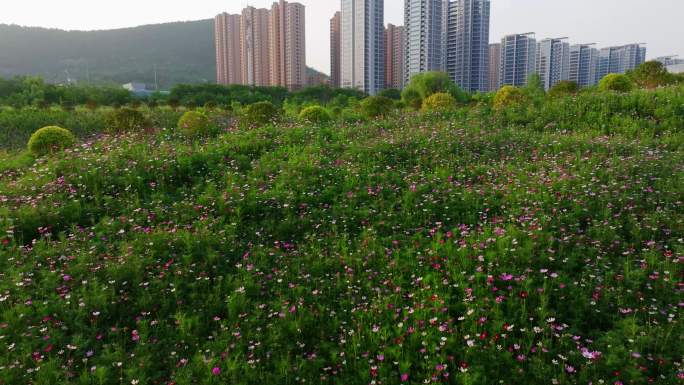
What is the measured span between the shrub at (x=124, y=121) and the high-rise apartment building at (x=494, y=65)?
8153cm

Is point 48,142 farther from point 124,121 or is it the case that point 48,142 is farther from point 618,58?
point 618,58

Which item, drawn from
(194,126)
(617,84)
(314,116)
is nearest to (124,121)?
(194,126)

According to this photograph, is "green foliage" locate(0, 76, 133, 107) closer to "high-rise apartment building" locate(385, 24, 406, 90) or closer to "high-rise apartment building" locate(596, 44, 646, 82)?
"high-rise apartment building" locate(385, 24, 406, 90)

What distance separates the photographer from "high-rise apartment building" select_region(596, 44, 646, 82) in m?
105

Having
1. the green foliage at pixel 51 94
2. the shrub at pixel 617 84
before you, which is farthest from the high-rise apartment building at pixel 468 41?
the shrub at pixel 617 84

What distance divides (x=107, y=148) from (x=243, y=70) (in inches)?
3000

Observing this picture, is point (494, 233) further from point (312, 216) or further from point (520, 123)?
point (520, 123)

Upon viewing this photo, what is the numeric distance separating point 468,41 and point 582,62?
4005 centimetres

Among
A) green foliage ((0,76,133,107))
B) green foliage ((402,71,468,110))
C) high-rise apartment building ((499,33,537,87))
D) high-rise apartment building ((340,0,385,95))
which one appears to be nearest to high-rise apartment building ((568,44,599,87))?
high-rise apartment building ((499,33,537,87))

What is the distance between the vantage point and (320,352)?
11.7 feet

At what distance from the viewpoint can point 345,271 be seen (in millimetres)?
4758

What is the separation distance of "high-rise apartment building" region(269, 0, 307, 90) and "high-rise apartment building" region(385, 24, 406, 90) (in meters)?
16.0

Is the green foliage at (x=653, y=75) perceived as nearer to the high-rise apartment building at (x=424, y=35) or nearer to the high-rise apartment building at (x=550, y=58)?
the high-rise apartment building at (x=424, y=35)

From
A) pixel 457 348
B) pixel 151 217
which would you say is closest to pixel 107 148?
pixel 151 217
